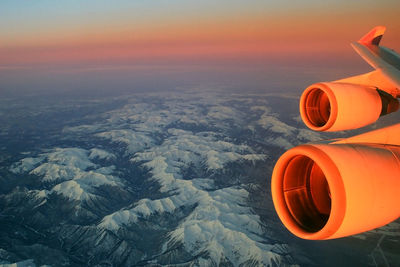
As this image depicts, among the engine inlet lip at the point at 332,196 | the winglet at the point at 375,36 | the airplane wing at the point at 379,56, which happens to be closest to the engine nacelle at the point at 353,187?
the engine inlet lip at the point at 332,196

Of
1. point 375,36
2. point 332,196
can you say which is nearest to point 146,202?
point 375,36

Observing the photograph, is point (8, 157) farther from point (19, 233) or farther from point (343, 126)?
point (343, 126)

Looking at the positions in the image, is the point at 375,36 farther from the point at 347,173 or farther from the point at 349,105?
the point at 347,173

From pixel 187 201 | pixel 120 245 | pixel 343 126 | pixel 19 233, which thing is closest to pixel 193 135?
pixel 187 201

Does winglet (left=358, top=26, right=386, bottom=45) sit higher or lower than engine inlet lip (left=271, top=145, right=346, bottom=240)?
higher

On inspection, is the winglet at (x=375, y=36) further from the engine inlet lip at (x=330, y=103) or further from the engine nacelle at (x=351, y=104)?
the engine inlet lip at (x=330, y=103)

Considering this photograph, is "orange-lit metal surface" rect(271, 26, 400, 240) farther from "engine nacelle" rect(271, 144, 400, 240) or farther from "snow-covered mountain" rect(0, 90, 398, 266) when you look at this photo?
"snow-covered mountain" rect(0, 90, 398, 266)

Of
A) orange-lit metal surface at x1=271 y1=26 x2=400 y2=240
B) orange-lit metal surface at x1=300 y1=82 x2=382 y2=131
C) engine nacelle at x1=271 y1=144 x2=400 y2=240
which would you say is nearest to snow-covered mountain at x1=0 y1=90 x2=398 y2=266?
orange-lit metal surface at x1=300 y1=82 x2=382 y2=131
